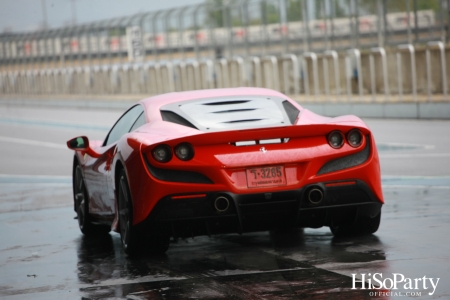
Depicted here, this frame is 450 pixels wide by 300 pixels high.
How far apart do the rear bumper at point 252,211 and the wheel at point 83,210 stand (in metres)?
1.94

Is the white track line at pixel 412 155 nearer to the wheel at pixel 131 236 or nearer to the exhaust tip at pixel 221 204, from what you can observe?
the wheel at pixel 131 236

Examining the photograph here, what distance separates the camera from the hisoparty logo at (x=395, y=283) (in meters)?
5.59

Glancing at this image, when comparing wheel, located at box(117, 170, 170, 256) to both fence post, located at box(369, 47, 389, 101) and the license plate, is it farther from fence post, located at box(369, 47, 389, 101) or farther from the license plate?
fence post, located at box(369, 47, 389, 101)

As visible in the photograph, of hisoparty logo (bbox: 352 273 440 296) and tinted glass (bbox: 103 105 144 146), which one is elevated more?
tinted glass (bbox: 103 105 144 146)

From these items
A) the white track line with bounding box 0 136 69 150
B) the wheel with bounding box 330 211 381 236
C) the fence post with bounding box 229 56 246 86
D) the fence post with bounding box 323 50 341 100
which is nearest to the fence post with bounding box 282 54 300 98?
the fence post with bounding box 323 50 341 100

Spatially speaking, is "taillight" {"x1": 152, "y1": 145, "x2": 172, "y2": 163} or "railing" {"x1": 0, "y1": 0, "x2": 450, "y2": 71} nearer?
"taillight" {"x1": 152, "y1": 145, "x2": 172, "y2": 163}

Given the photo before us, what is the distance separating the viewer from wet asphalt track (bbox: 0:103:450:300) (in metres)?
5.99

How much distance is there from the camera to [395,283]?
5.82 metres

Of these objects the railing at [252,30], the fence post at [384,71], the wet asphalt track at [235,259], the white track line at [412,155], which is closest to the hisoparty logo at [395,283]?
the wet asphalt track at [235,259]

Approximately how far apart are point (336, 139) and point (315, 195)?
0.45 meters

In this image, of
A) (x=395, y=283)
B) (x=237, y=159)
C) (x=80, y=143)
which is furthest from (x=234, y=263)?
(x=80, y=143)

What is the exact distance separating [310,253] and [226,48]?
98.1 ft

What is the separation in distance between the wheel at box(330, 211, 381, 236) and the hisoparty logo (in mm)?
1636

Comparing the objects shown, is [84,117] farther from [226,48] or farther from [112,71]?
[112,71]
